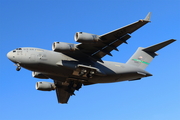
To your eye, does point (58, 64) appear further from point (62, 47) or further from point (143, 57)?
point (143, 57)

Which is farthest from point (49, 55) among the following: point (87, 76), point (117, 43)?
point (117, 43)

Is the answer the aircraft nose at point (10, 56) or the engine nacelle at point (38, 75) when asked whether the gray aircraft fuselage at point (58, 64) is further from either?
the engine nacelle at point (38, 75)

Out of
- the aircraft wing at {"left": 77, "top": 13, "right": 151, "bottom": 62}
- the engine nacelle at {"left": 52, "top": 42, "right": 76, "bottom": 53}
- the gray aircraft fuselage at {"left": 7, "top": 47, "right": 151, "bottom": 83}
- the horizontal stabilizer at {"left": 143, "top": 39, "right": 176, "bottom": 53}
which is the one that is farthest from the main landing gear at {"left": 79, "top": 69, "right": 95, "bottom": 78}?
the horizontal stabilizer at {"left": 143, "top": 39, "right": 176, "bottom": 53}

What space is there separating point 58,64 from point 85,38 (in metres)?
2.22

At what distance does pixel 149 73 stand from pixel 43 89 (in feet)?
24.0

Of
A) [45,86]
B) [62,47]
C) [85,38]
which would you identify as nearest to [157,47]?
[85,38]

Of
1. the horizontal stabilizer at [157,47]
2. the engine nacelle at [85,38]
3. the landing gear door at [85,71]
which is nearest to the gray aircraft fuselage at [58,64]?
the landing gear door at [85,71]

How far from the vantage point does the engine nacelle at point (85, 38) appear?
1684 cm

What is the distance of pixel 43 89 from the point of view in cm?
2233

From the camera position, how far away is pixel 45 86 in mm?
22312

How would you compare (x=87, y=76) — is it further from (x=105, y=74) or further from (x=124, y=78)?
(x=124, y=78)

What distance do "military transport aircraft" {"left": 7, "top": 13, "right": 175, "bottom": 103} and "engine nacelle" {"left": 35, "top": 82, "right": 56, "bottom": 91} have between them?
1.73m

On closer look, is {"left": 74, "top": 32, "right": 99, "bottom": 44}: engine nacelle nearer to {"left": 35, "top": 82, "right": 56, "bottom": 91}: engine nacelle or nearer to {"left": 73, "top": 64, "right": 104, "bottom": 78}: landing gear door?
{"left": 73, "top": 64, "right": 104, "bottom": 78}: landing gear door

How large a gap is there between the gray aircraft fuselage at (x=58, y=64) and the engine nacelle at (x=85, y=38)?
1.76 metres
